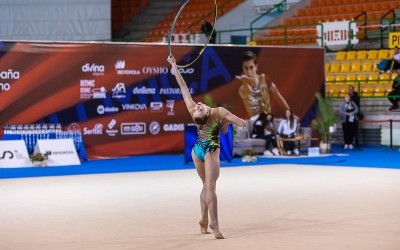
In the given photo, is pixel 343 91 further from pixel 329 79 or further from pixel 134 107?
pixel 134 107

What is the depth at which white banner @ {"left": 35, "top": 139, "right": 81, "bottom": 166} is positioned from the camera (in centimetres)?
2183

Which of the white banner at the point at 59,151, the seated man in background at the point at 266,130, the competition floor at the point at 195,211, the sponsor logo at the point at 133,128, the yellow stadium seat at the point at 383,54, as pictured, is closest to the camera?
the competition floor at the point at 195,211

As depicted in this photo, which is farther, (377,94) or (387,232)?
(377,94)

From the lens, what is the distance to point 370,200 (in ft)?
45.7

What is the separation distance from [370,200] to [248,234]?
392 cm

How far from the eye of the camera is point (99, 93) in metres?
23.8

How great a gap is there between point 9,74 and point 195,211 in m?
10.9

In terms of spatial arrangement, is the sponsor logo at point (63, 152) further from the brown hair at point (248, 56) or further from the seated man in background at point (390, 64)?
the seated man in background at point (390, 64)

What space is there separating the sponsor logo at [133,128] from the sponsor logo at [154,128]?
0.22m

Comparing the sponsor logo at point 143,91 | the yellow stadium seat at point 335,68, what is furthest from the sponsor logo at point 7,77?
the yellow stadium seat at point 335,68

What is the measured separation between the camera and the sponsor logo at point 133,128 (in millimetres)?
24188

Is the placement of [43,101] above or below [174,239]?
above

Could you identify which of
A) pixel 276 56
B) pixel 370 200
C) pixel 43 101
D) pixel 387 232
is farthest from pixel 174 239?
pixel 276 56

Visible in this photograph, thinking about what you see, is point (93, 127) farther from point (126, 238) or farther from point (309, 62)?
point (126, 238)
